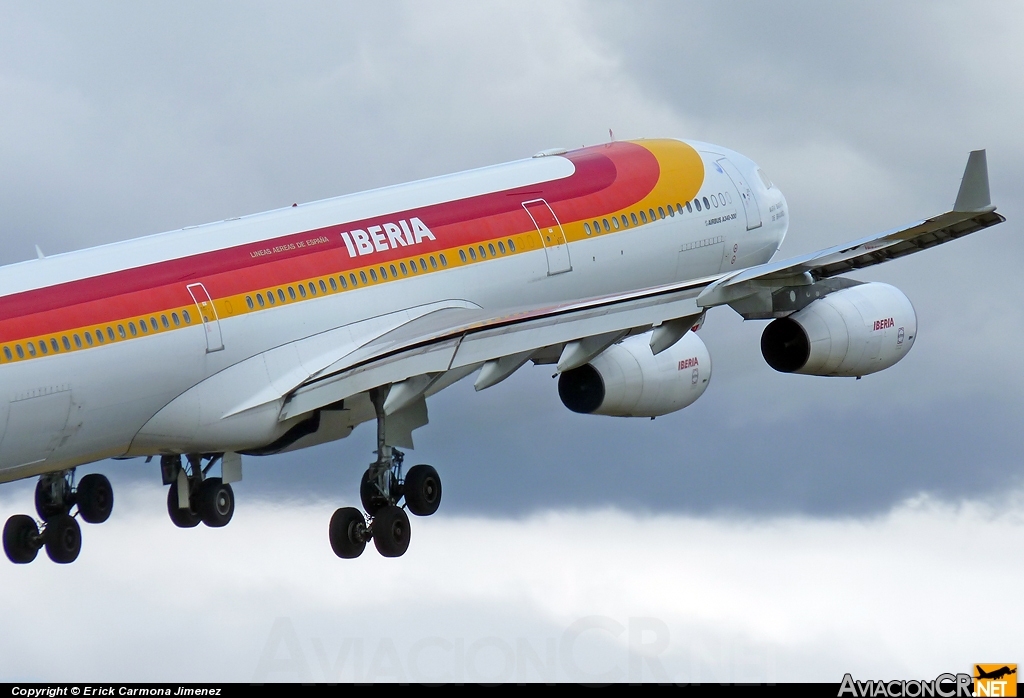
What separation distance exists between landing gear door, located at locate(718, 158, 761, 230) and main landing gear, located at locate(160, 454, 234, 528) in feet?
36.7

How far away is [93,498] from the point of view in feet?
105

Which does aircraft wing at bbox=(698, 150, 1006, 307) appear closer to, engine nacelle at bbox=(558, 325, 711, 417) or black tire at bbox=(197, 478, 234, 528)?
engine nacelle at bbox=(558, 325, 711, 417)

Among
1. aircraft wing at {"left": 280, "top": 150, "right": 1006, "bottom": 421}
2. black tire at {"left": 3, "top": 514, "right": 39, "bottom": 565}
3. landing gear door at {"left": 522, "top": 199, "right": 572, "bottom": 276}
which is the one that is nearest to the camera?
aircraft wing at {"left": 280, "top": 150, "right": 1006, "bottom": 421}

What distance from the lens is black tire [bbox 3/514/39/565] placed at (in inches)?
1240

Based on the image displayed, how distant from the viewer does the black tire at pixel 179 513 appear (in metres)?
31.6

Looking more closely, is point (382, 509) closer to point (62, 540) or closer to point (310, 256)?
point (310, 256)

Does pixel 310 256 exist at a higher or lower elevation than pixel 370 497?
higher

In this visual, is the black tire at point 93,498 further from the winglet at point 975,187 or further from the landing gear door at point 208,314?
the winglet at point 975,187

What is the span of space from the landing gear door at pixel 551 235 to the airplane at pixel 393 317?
47 mm

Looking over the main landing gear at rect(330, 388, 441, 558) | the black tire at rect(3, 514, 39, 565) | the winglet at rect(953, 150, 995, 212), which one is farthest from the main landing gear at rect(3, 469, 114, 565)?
the winglet at rect(953, 150, 995, 212)

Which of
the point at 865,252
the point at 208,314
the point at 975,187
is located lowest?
the point at 208,314

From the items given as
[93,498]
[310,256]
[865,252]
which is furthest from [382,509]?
[865,252]

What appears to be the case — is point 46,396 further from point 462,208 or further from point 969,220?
point 969,220

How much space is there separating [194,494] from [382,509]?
446cm
